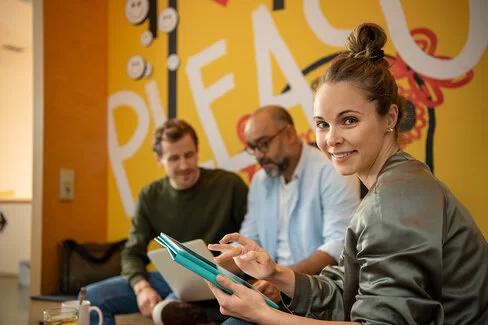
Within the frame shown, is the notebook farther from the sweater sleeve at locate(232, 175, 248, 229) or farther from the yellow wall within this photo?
the yellow wall

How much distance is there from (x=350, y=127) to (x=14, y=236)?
5.09 meters

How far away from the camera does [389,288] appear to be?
946mm

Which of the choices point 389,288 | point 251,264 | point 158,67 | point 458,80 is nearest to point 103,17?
point 158,67

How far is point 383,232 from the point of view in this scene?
3.18 ft

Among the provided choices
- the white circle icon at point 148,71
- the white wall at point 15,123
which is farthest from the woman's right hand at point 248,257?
the white wall at point 15,123

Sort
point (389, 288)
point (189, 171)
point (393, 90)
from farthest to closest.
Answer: point (189, 171), point (393, 90), point (389, 288)

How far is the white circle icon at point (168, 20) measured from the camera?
10.2 ft

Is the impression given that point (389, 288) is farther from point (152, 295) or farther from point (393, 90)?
point (152, 295)

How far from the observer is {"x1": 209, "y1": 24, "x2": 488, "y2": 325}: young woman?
0.94m

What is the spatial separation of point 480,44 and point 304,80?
901 millimetres

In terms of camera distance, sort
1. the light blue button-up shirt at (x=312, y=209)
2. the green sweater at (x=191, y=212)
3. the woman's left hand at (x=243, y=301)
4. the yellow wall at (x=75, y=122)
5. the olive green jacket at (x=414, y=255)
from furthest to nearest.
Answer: the yellow wall at (x=75, y=122) → the green sweater at (x=191, y=212) → the light blue button-up shirt at (x=312, y=209) → the woman's left hand at (x=243, y=301) → the olive green jacket at (x=414, y=255)

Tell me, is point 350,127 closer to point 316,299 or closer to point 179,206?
point 316,299

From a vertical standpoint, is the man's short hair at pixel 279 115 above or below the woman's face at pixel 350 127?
above

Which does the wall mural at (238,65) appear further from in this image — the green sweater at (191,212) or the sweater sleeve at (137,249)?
the sweater sleeve at (137,249)
